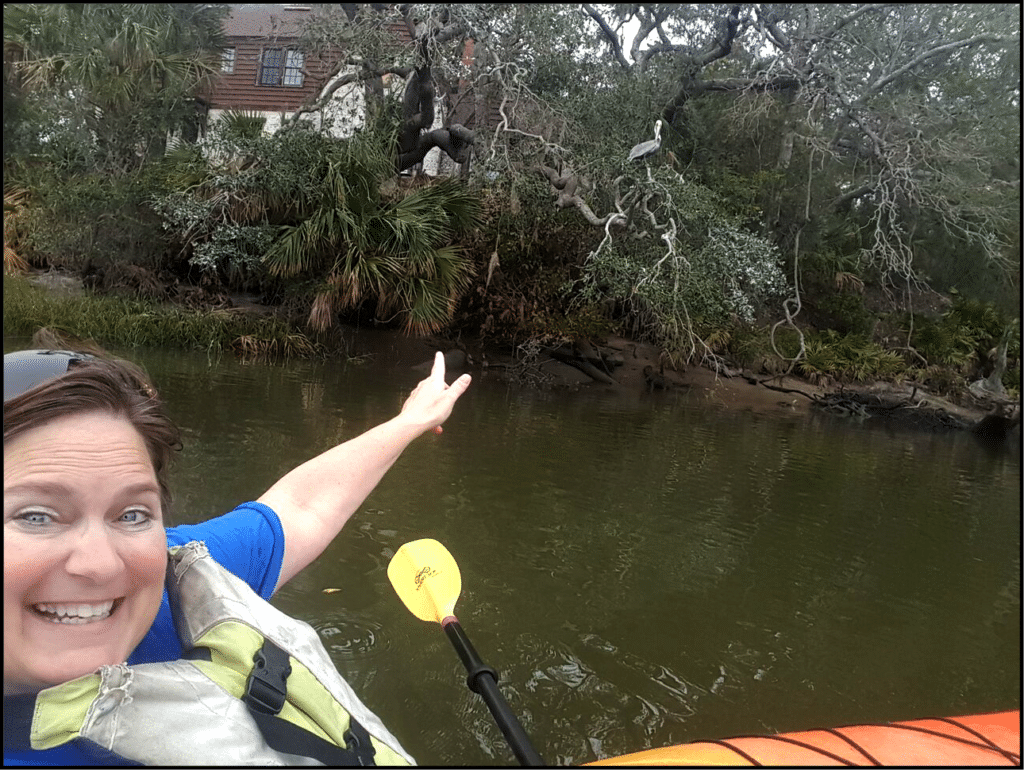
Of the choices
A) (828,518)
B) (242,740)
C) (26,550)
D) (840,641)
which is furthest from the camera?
(828,518)

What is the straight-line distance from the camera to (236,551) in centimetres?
148

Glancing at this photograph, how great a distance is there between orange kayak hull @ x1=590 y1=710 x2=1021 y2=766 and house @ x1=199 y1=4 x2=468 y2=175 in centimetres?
996

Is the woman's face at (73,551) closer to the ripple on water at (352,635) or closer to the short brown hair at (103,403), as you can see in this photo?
the short brown hair at (103,403)

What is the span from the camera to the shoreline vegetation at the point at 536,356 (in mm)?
9828

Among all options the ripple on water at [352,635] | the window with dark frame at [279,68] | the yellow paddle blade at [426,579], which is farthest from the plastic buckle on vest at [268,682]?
the window with dark frame at [279,68]

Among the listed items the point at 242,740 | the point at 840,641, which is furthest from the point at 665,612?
the point at 242,740

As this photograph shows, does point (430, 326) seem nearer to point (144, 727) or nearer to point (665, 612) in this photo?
point (665, 612)

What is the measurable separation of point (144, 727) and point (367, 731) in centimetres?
36

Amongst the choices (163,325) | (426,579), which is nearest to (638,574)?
(426,579)

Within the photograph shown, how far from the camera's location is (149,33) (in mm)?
9758

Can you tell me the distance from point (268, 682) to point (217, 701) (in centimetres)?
8

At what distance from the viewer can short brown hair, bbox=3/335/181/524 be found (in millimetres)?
966

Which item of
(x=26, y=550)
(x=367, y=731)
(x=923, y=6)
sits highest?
(x=923, y=6)

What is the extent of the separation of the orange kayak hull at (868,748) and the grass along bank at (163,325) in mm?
9347
